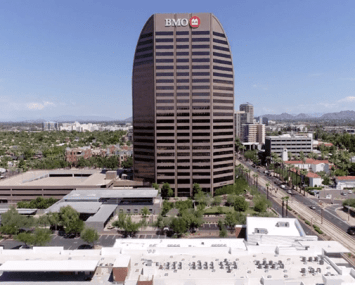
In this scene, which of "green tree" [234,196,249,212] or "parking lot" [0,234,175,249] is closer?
"parking lot" [0,234,175,249]

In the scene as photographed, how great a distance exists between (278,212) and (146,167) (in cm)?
6246

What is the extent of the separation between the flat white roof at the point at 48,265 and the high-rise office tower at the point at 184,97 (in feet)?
291

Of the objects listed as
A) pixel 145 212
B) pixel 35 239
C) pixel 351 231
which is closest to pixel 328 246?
pixel 351 231

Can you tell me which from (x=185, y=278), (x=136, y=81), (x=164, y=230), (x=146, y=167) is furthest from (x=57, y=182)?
(x=185, y=278)

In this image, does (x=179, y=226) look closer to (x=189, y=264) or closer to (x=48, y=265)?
(x=189, y=264)

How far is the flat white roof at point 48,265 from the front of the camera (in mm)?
45062

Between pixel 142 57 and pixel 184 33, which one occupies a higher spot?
pixel 184 33

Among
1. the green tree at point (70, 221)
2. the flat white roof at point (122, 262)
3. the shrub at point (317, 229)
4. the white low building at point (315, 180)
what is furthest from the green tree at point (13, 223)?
the white low building at point (315, 180)

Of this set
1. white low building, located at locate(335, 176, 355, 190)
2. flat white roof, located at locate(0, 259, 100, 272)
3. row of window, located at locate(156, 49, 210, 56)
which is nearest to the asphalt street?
white low building, located at locate(335, 176, 355, 190)

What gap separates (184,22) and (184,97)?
33749 mm

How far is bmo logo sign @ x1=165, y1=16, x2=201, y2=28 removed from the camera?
130500mm

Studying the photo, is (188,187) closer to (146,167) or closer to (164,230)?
(146,167)

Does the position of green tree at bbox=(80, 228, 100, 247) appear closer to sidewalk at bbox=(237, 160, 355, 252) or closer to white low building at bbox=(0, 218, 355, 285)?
white low building at bbox=(0, 218, 355, 285)

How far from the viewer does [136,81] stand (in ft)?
455
